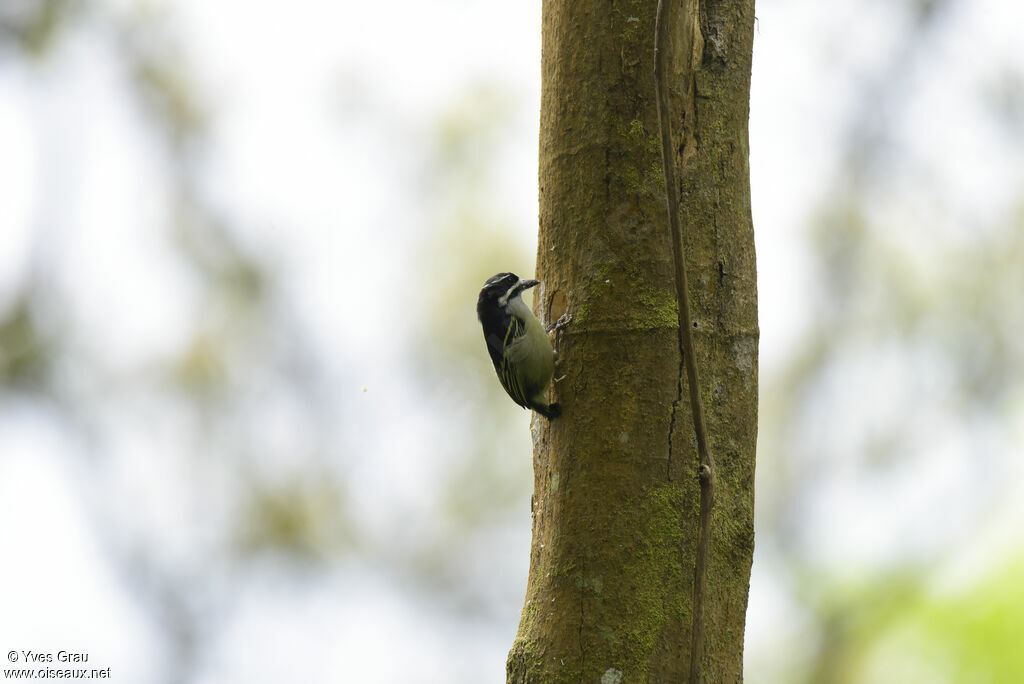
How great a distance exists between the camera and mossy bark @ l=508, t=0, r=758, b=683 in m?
1.72

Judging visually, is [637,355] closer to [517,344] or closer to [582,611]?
[582,611]

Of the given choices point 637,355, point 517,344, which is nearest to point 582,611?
point 637,355

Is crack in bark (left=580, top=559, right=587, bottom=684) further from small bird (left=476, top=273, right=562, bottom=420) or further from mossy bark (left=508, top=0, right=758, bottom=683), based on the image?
small bird (left=476, top=273, right=562, bottom=420)

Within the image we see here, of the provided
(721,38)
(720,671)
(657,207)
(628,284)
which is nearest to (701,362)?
(628,284)

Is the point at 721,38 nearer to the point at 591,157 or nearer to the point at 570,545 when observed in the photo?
the point at 591,157

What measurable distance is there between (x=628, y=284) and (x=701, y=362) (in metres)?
0.24

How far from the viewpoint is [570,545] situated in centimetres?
181

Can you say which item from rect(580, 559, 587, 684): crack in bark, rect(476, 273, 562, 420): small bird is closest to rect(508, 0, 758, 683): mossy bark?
rect(580, 559, 587, 684): crack in bark

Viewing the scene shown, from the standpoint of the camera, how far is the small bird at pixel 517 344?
217 centimetres

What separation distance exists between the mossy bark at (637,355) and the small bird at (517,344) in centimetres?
13

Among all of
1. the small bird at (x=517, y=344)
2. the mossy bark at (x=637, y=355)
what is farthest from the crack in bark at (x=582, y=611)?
the small bird at (x=517, y=344)

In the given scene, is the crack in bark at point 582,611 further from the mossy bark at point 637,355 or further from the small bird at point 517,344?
the small bird at point 517,344

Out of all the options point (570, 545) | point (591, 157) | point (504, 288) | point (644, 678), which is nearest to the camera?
point (644, 678)

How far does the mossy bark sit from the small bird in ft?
0.42
